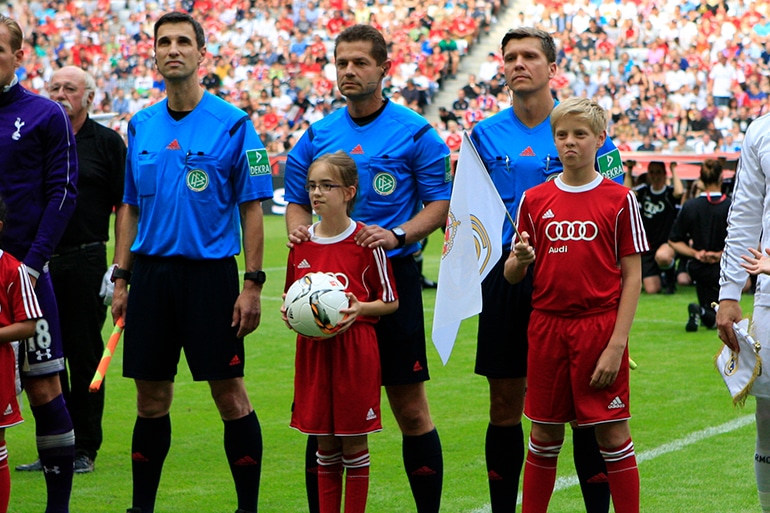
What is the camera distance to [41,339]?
203 inches

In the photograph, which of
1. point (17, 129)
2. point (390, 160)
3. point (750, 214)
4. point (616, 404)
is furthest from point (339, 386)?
point (17, 129)

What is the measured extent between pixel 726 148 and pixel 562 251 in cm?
1879

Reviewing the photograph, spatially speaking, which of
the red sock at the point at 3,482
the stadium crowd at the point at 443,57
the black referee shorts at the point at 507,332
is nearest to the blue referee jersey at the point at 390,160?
the black referee shorts at the point at 507,332

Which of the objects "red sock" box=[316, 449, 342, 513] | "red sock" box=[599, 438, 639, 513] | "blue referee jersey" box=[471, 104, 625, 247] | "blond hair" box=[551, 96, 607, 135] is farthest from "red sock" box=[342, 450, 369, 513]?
"blond hair" box=[551, 96, 607, 135]

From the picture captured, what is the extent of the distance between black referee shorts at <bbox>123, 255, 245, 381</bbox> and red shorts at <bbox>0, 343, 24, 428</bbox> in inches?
22.2

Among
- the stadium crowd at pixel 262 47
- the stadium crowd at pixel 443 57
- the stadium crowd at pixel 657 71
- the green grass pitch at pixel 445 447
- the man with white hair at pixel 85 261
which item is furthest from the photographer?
the stadium crowd at pixel 262 47

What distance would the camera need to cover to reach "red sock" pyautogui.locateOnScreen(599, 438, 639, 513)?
4539 millimetres

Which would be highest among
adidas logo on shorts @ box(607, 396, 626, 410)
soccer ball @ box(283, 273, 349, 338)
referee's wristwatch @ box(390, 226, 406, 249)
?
referee's wristwatch @ box(390, 226, 406, 249)

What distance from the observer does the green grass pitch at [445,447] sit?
588cm

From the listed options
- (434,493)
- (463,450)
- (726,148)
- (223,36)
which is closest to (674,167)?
(726,148)

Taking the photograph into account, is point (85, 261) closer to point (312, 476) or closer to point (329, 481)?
point (312, 476)

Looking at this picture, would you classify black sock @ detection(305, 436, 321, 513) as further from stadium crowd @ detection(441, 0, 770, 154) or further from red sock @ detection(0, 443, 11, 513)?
stadium crowd @ detection(441, 0, 770, 154)

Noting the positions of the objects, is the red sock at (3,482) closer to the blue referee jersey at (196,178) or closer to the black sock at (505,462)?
the blue referee jersey at (196,178)

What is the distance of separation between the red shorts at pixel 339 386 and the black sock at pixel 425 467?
15.0 inches
